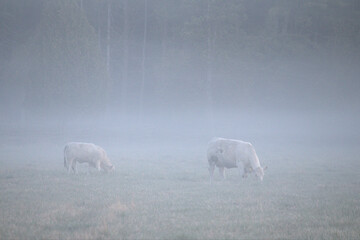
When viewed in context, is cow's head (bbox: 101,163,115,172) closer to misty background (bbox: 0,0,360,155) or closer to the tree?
the tree

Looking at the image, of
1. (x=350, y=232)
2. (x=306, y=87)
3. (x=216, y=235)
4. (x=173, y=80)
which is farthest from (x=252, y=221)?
(x=306, y=87)

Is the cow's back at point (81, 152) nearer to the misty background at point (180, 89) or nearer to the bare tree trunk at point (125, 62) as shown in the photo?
the misty background at point (180, 89)

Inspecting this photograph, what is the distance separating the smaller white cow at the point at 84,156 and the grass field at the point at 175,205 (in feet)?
1.78

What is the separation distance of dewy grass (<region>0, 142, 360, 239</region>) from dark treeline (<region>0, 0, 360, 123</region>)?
2407 centimetres

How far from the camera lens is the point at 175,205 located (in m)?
10.2

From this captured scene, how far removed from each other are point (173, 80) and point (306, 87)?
1708 centimetres

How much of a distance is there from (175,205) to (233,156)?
609 centimetres

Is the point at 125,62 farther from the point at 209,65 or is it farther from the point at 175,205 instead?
the point at 175,205

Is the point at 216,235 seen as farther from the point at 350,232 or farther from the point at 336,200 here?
the point at 336,200

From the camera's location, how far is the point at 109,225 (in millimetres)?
8008

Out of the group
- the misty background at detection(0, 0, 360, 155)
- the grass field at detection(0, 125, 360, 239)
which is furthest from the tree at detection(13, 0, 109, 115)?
the grass field at detection(0, 125, 360, 239)

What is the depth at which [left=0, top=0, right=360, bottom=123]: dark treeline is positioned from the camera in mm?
42625

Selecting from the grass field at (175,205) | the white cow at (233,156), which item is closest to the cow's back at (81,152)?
the grass field at (175,205)

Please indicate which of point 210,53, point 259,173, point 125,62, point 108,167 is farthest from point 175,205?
point 125,62
